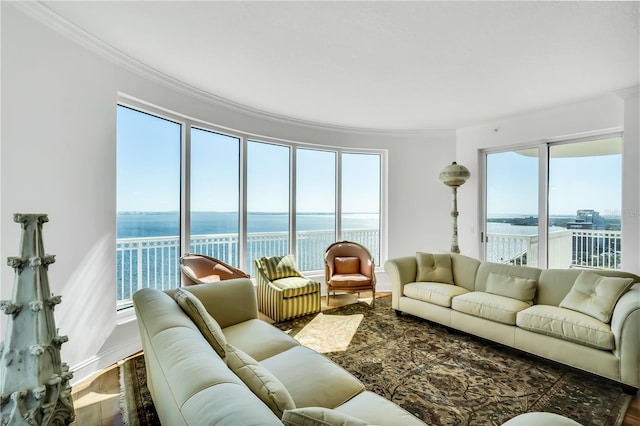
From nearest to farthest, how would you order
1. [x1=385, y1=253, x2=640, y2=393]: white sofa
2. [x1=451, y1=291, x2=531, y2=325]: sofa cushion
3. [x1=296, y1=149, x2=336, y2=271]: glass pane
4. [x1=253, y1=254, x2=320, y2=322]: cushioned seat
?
[x1=385, y1=253, x2=640, y2=393]: white sofa < [x1=451, y1=291, x2=531, y2=325]: sofa cushion < [x1=253, y1=254, x2=320, y2=322]: cushioned seat < [x1=296, y1=149, x2=336, y2=271]: glass pane

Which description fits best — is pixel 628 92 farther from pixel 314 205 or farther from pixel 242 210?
pixel 242 210

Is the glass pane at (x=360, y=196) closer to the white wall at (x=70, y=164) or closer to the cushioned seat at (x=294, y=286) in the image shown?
the cushioned seat at (x=294, y=286)

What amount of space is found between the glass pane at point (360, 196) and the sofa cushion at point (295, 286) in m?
1.77

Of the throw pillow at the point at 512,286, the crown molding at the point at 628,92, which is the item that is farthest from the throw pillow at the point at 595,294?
the crown molding at the point at 628,92

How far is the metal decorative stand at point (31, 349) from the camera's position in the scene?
52.4 inches

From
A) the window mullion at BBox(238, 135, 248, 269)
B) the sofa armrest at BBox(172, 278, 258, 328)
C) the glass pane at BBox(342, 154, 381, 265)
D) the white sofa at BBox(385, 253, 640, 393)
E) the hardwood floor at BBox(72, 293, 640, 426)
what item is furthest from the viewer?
the glass pane at BBox(342, 154, 381, 265)

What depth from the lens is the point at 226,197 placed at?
4.45 metres

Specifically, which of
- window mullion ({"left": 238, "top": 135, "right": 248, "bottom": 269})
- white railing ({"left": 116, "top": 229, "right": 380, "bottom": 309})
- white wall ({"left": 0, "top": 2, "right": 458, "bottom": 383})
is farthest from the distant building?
white wall ({"left": 0, "top": 2, "right": 458, "bottom": 383})

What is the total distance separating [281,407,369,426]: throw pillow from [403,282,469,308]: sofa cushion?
3.05 meters

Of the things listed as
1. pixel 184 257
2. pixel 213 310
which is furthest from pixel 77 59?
pixel 213 310

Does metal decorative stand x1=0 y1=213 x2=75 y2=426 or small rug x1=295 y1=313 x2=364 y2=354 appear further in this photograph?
small rug x1=295 y1=313 x2=364 y2=354

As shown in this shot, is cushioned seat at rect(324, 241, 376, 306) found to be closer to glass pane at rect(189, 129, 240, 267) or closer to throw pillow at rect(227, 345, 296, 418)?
glass pane at rect(189, 129, 240, 267)

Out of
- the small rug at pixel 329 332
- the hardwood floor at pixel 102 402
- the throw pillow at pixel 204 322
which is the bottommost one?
the small rug at pixel 329 332

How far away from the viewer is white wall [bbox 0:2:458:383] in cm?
211
